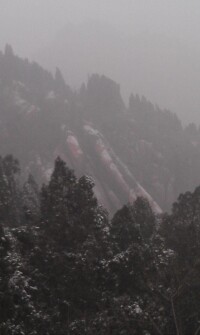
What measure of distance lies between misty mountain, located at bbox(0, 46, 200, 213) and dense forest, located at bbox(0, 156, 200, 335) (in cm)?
5665

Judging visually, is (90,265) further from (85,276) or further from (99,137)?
(99,137)

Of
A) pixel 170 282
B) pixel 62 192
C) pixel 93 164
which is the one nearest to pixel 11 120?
pixel 93 164

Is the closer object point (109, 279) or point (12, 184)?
point (109, 279)

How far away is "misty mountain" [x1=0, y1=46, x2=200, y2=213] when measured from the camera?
94644mm

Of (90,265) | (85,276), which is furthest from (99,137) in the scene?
(85,276)

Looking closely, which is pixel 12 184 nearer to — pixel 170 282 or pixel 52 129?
pixel 170 282

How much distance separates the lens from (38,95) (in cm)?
11456

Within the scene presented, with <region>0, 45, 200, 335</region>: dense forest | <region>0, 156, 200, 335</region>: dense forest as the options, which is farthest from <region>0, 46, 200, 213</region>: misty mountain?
<region>0, 156, 200, 335</region>: dense forest

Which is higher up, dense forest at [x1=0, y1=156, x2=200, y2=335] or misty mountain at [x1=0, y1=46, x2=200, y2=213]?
misty mountain at [x1=0, y1=46, x2=200, y2=213]

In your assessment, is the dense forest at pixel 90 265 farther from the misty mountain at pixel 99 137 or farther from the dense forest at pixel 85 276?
the misty mountain at pixel 99 137

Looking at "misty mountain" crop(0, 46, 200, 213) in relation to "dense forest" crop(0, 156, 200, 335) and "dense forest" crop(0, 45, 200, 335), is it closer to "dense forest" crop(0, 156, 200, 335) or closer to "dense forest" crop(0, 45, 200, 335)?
"dense forest" crop(0, 45, 200, 335)

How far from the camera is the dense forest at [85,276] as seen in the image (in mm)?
22975

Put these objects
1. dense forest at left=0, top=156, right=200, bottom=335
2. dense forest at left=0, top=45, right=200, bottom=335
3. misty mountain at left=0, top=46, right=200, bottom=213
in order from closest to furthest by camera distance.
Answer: dense forest at left=0, top=156, right=200, bottom=335 → dense forest at left=0, top=45, right=200, bottom=335 → misty mountain at left=0, top=46, right=200, bottom=213

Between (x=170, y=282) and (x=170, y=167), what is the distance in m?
79.8
